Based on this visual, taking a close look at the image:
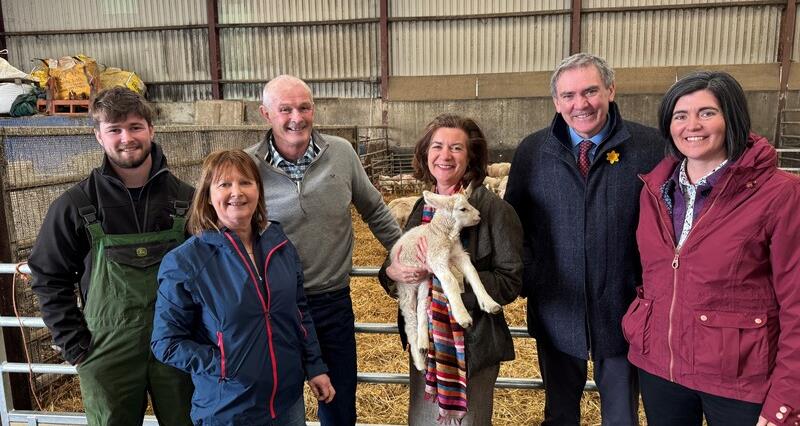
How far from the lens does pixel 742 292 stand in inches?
67.5

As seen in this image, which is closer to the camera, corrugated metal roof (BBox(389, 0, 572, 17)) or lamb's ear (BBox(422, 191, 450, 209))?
lamb's ear (BBox(422, 191, 450, 209))

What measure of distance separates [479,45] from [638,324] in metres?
14.2

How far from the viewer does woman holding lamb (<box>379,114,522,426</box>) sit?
2.08 metres

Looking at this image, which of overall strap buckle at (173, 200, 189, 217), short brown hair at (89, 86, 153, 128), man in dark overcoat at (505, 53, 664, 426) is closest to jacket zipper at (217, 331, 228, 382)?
overall strap buckle at (173, 200, 189, 217)

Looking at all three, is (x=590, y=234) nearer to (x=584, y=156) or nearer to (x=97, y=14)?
(x=584, y=156)

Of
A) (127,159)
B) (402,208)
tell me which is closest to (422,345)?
(127,159)

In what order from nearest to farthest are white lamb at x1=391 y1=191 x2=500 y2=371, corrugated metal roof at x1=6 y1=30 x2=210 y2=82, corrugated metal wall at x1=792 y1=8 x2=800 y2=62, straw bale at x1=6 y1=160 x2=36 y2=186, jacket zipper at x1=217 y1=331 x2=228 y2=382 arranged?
jacket zipper at x1=217 y1=331 x2=228 y2=382 → white lamb at x1=391 y1=191 x2=500 y2=371 → straw bale at x1=6 y1=160 x2=36 y2=186 → corrugated metal wall at x1=792 y1=8 x2=800 y2=62 → corrugated metal roof at x1=6 y1=30 x2=210 y2=82

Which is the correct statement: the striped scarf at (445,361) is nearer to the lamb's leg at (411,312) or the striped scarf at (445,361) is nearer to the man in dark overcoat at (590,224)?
the lamb's leg at (411,312)

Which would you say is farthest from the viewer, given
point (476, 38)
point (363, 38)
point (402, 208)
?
point (363, 38)

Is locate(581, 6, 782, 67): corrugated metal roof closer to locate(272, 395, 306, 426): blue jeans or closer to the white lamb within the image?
the white lamb

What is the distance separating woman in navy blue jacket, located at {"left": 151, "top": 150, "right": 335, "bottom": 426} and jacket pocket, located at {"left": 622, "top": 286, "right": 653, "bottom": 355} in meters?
1.29

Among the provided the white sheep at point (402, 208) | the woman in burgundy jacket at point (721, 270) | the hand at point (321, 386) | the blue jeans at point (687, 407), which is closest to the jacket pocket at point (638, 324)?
the woman in burgundy jacket at point (721, 270)

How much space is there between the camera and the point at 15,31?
54.7 ft

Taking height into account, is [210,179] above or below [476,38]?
below
